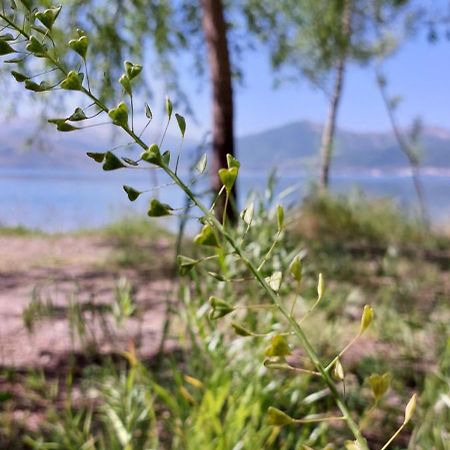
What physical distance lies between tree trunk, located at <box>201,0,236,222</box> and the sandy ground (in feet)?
5.32

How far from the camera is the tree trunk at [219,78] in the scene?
21.9 feet

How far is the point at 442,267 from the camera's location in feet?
22.2

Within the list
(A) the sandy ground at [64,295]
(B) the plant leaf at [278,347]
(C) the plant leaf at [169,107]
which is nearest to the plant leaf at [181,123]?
(C) the plant leaf at [169,107]

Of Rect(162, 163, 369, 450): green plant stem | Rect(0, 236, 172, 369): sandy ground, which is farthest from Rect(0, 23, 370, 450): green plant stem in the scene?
Rect(0, 236, 172, 369): sandy ground

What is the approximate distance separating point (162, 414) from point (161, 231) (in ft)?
24.2

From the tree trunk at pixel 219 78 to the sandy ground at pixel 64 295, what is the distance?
5.32ft

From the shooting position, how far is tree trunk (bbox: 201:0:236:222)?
6668mm

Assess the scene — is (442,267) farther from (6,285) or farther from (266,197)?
(266,197)

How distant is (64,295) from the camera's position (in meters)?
4.66

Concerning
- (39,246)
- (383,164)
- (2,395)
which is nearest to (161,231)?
(39,246)

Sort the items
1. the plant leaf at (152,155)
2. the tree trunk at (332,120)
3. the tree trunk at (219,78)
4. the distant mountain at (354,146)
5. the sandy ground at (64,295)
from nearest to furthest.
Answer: the plant leaf at (152,155), the sandy ground at (64,295), the tree trunk at (219,78), the tree trunk at (332,120), the distant mountain at (354,146)

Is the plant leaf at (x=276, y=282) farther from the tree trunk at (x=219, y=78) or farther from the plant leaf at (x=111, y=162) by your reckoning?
the tree trunk at (x=219, y=78)

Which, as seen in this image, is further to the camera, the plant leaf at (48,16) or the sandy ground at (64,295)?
the sandy ground at (64,295)

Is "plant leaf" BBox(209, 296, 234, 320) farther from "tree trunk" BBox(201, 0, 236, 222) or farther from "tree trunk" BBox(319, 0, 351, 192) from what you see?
"tree trunk" BBox(319, 0, 351, 192)
